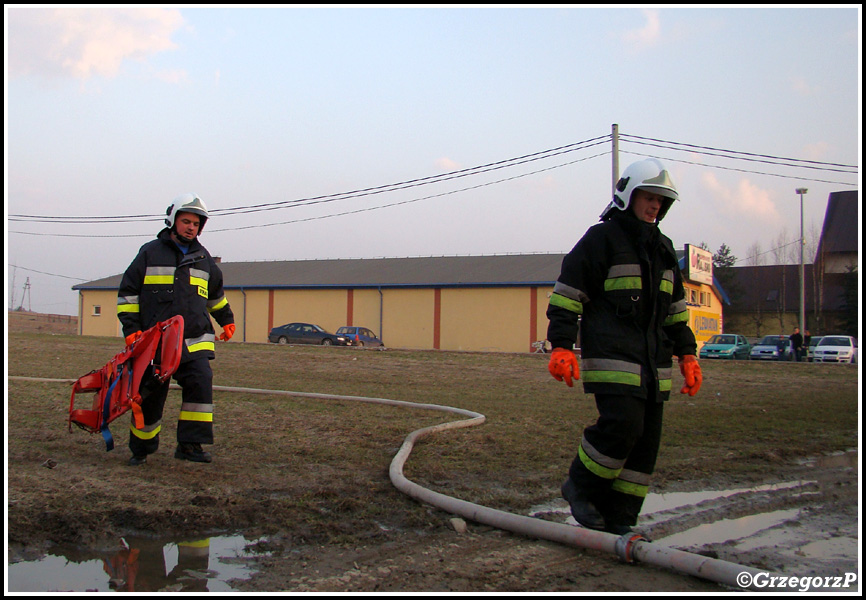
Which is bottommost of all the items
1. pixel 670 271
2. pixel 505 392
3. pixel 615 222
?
pixel 505 392

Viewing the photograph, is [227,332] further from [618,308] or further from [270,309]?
[270,309]

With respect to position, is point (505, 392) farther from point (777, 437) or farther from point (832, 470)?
point (832, 470)

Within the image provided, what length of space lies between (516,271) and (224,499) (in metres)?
34.7

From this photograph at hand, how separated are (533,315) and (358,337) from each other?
342 inches

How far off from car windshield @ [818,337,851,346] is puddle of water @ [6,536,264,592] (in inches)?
1257

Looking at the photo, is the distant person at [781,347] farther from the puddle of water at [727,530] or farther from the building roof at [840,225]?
the puddle of water at [727,530]

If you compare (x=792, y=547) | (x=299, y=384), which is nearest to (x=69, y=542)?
(x=792, y=547)

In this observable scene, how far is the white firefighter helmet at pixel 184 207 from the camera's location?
5441 millimetres

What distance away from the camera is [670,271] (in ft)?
13.3

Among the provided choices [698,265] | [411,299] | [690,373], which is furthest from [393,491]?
[698,265]

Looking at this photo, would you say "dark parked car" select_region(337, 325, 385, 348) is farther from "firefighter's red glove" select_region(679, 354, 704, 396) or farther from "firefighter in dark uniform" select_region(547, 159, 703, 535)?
"firefighter in dark uniform" select_region(547, 159, 703, 535)

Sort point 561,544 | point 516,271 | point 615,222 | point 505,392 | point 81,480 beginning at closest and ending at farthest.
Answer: point 561,544
point 615,222
point 81,480
point 505,392
point 516,271

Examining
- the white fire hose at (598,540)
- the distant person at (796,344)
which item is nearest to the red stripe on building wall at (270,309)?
the distant person at (796,344)

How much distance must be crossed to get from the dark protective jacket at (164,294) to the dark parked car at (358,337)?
29.1m
